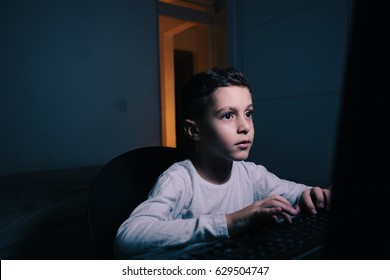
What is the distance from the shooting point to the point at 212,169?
2.90ft

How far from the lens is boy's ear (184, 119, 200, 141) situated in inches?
35.3

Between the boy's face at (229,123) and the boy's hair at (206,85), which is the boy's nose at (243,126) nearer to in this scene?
the boy's face at (229,123)

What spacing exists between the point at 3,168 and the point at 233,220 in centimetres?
225

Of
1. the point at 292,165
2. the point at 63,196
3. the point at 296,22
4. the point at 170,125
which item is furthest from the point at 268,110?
the point at 170,125

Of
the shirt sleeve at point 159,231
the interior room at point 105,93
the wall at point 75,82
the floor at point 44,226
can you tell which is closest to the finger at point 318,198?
the shirt sleeve at point 159,231

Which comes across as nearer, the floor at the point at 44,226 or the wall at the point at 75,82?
the floor at the point at 44,226

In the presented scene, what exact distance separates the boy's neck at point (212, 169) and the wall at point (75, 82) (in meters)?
1.95

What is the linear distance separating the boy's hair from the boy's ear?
0.05 feet

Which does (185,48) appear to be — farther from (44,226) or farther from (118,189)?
(118,189)

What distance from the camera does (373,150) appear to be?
0.66 feet

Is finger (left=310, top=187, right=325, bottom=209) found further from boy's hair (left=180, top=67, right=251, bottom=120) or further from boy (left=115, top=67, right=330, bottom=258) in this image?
boy's hair (left=180, top=67, right=251, bottom=120)

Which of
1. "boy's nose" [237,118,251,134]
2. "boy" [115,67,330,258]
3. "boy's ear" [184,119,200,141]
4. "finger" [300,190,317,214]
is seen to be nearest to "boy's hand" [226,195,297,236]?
"boy" [115,67,330,258]

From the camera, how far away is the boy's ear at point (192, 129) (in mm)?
896

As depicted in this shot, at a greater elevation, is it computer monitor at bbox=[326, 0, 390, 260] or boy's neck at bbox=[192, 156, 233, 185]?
computer monitor at bbox=[326, 0, 390, 260]
